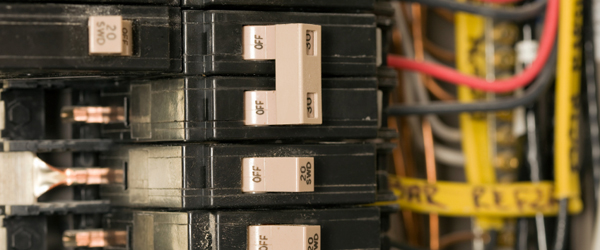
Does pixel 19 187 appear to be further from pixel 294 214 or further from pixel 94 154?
pixel 294 214

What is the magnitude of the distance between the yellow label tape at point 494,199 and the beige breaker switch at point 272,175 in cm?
39

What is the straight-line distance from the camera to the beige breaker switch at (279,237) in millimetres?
804

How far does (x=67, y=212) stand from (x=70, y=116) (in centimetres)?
14

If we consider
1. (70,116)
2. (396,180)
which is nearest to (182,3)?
(70,116)

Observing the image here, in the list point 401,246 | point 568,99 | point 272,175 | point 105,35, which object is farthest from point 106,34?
point 568,99

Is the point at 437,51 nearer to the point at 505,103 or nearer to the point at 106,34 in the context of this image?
the point at 505,103

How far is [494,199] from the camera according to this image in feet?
3.80

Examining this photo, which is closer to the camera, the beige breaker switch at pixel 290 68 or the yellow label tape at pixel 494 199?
the beige breaker switch at pixel 290 68

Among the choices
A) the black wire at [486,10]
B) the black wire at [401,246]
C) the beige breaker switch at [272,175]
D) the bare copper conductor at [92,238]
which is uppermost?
the black wire at [486,10]

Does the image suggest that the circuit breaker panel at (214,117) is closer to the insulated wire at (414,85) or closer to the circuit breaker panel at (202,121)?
the circuit breaker panel at (202,121)

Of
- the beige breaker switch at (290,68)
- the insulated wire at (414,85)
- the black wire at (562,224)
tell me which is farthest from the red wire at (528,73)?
the beige breaker switch at (290,68)

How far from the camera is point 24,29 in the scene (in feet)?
2.45

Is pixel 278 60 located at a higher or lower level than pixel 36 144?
higher

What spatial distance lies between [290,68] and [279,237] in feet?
0.71
